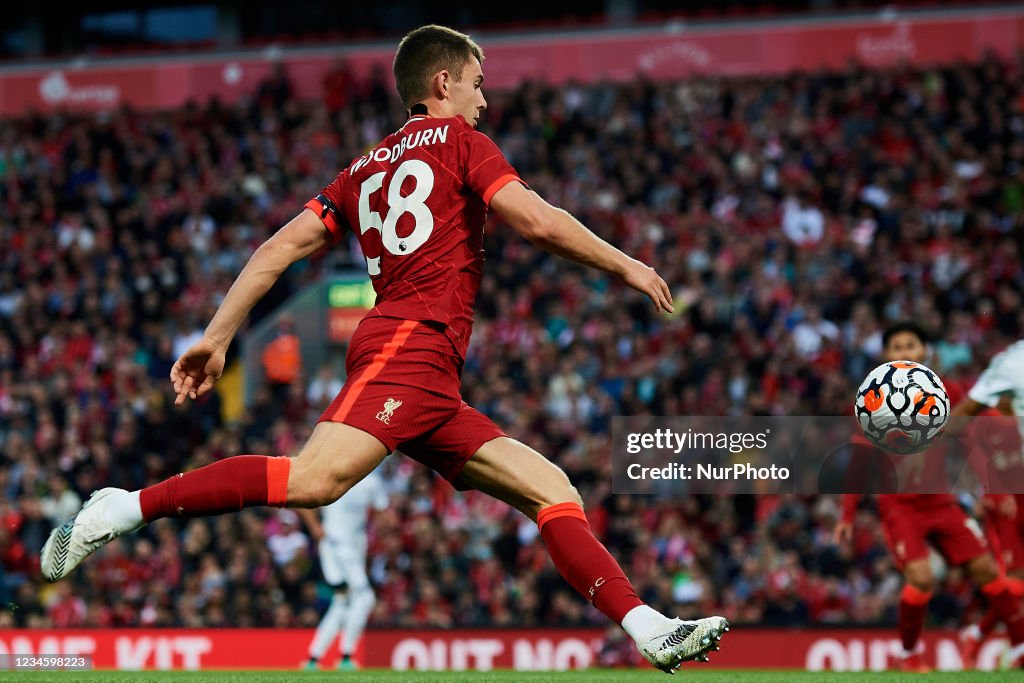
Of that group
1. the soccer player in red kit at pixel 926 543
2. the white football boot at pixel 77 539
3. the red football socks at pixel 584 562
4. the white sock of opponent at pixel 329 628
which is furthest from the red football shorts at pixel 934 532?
the white football boot at pixel 77 539

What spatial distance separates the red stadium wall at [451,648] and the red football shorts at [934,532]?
8.86 ft

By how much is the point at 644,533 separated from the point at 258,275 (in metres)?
8.76

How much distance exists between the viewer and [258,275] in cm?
507

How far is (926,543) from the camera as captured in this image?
8.66 metres

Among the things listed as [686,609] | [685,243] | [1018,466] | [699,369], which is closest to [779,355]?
[699,369]

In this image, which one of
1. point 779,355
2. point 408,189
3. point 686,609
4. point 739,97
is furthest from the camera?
point 739,97

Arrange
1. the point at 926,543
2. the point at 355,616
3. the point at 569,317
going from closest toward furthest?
1. the point at 926,543
2. the point at 355,616
3. the point at 569,317

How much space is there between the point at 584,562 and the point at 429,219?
1337mm

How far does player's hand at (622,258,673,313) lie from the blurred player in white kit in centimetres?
677

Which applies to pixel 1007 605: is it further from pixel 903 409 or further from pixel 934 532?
pixel 903 409

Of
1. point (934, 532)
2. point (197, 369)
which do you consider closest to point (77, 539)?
point (197, 369)

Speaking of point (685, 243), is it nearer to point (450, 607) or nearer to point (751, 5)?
point (450, 607)

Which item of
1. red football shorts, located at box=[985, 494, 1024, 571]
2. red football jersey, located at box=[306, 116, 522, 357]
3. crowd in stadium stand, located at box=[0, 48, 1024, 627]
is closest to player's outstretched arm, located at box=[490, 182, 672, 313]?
red football jersey, located at box=[306, 116, 522, 357]

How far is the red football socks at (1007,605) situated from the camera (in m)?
8.41
